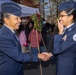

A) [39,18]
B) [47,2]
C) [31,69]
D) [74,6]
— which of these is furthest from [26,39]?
[47,2]

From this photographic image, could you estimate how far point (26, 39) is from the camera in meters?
11.6

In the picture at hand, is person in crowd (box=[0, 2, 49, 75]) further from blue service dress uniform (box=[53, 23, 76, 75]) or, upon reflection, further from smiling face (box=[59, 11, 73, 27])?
smiling face (box=[59, 11, 73, 27])

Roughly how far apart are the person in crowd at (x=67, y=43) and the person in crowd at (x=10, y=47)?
1.08ft

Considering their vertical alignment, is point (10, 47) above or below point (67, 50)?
above

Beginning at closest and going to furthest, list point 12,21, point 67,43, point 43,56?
point 12,21
point 67,43
point 43,56

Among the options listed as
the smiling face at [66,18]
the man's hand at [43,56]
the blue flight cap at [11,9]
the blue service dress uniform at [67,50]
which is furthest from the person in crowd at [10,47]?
the smiling face at [66,18]

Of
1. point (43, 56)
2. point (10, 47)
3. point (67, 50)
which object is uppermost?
point (10, 47)

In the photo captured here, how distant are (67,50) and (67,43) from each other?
9cm

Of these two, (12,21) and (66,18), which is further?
(66,18)

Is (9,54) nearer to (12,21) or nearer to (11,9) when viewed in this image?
(12,21)

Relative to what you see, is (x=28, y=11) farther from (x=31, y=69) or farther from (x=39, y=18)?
(x=39, y=18)

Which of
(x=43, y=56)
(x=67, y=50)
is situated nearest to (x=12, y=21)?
(x=43, y=56)

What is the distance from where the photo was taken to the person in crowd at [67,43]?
4.10 m

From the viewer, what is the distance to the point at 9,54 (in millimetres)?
3855
